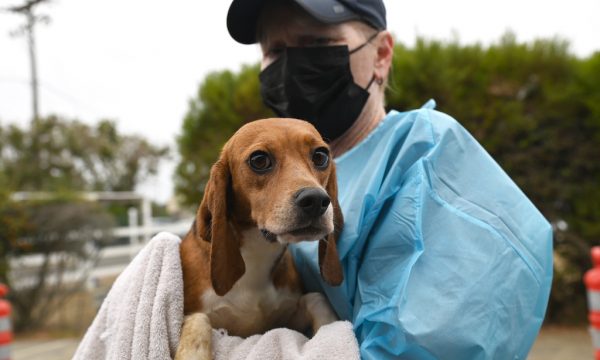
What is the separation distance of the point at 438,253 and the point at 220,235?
750 millimetres

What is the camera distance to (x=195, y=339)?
1.90 meters

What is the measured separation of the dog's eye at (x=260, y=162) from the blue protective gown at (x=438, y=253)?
0.36 meters

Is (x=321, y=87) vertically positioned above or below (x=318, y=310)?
above

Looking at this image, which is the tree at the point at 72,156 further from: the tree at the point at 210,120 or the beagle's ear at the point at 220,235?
the beagle's ear at the point at 220,235

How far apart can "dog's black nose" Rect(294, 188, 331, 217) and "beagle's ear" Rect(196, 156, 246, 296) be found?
0.33 metres

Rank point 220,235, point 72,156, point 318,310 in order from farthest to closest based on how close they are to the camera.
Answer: point 72,156
point 318,310
point 220,235

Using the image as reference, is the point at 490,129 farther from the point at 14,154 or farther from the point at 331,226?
the point at 14,154

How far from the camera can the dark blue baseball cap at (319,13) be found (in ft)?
7.39

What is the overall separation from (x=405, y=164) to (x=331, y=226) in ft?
1.30

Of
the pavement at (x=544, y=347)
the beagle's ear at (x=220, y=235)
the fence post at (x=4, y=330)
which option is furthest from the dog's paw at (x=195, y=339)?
the pavement at (x=544, y=347)

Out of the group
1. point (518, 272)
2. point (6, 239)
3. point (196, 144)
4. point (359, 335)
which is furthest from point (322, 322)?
point (6, 239)

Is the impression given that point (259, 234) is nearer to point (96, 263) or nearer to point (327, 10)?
point (327, 10)

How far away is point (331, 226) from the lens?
73.2 inches

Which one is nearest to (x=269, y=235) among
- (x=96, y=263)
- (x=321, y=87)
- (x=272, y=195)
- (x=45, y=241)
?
(x=272, y=195)
